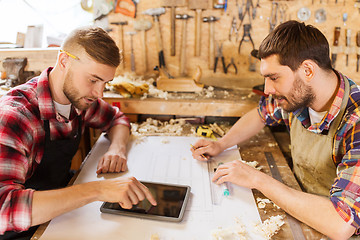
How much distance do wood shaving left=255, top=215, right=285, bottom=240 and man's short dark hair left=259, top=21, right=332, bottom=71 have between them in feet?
2.16

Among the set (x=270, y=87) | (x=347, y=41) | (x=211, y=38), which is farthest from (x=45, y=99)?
(x=347, y=41)

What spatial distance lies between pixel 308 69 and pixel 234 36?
1.35 metres

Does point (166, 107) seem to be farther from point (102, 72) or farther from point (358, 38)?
point (358, 38)

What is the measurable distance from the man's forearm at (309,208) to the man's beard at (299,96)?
0.38 metres

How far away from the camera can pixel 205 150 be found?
1675mm

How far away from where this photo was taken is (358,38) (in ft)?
7.92

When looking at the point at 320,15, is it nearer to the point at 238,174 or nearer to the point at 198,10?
the point at 198,10

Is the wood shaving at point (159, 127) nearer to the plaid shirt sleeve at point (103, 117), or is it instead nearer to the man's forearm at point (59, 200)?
the plaid shirt sleeve at point (103, 117)

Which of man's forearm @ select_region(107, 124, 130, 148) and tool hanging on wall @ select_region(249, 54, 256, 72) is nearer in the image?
man's forearm @ select_region(107, 124, 130, 148)

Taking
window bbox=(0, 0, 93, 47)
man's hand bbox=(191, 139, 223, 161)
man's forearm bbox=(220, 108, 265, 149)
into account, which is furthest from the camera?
window bbox=(0, 0, 93, 47)

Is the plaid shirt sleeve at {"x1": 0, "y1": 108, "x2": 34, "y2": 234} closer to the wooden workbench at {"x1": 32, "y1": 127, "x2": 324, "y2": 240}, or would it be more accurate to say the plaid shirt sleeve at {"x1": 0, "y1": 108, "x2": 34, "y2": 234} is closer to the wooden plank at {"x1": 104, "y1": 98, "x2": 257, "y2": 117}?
the wooden workbench at {"x1": 32, "y1": 127, "x2": 324, "y2": 240}

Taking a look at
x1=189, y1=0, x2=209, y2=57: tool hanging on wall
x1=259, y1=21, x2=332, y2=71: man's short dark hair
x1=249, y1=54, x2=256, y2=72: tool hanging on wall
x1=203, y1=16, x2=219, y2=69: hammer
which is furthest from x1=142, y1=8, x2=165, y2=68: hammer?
x1=259, y1=21, x2=332, y2=71: man's short dark hair

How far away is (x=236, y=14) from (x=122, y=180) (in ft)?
6.07

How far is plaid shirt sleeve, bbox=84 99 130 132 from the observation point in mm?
1857
